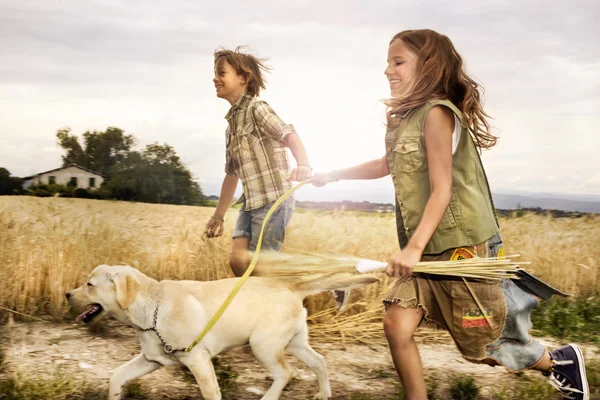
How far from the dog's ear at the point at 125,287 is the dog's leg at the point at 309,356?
0.95 meters

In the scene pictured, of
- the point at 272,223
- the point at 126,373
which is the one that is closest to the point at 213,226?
the point at 272,223

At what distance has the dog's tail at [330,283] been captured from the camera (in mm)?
3291

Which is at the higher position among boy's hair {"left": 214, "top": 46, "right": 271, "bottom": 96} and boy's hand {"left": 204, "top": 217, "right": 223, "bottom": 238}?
boy's hair {"left": 214, "top": 46, "right": 271, "bottom": 96}

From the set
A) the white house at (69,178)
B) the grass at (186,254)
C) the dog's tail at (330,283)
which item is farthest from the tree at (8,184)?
the dog's tail at (330,283)

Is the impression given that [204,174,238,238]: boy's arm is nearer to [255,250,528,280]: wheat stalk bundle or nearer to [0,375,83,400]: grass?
[255,250,528,280]: wheat stalk bundle

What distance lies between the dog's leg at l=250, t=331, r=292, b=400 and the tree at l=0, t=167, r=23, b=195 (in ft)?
15.3

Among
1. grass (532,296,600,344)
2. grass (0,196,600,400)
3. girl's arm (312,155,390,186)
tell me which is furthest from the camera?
grass (532,296,600,344)

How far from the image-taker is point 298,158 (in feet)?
13.9

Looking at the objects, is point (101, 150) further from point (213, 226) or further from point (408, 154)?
point (408, 154)

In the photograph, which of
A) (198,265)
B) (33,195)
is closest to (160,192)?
(33,195)

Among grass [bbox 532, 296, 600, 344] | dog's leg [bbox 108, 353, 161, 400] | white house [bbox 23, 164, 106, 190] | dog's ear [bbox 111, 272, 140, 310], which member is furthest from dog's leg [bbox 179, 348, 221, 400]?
white house [bbox 23, 164, 106, 190]

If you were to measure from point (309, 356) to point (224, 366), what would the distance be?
0.79 m

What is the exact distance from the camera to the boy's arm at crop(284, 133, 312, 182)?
391 cm

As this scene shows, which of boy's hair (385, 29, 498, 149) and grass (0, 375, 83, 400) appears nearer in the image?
boy's hair (385, 29, 498, 149)
